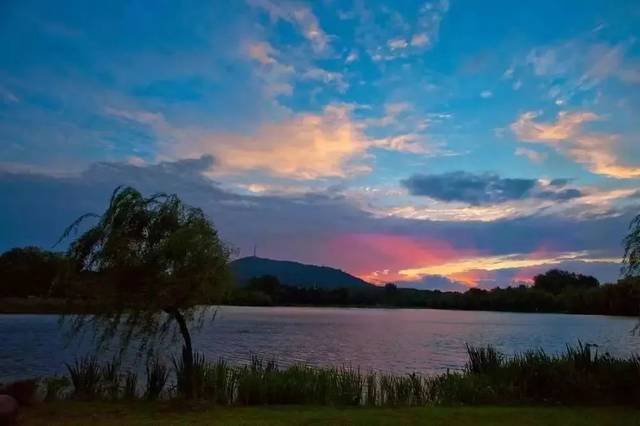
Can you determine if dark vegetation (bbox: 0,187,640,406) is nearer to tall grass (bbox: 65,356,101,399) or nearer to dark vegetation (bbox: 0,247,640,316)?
tall grass (bbox: 65,356,101,399)

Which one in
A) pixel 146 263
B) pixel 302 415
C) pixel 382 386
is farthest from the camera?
pixel 382 386

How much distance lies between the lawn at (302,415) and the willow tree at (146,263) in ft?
6.93

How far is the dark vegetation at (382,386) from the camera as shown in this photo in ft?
53.1

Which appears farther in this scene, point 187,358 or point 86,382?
point 187,358

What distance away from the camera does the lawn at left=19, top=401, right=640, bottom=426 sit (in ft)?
41.6

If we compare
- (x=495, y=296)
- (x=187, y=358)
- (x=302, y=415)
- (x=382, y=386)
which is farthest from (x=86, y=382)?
(x=495, y=296)

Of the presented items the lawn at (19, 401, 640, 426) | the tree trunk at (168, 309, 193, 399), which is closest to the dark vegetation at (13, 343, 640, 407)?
the tree trunk at (168, 309, 193, 399)

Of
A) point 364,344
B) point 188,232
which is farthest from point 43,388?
point 364,344

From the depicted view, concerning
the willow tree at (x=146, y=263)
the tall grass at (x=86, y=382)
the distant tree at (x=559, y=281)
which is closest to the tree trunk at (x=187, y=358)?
the willow tree at (x=146, y=263)

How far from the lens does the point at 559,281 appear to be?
552 ft

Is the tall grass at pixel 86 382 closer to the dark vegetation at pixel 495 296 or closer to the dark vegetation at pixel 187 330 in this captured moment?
the dark vegetation at pixel 187 330

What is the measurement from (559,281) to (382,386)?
168 meters

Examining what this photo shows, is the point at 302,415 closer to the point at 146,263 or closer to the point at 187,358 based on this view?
the point at 187,358

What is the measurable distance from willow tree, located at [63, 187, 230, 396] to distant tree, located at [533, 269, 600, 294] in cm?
16647
